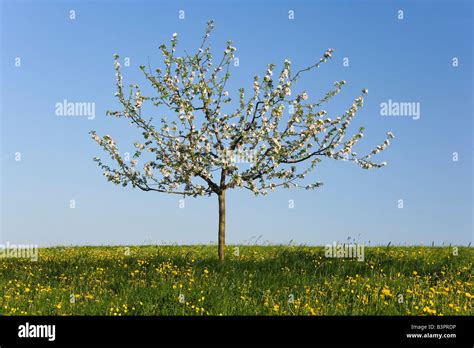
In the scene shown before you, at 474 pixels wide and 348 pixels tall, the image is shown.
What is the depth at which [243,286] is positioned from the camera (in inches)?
453

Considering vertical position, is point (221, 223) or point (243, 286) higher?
point (221, 223)

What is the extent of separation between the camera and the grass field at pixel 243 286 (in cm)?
1017

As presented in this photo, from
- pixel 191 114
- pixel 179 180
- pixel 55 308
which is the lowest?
pixel 55 308

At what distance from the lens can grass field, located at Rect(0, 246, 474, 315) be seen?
Answer: 400 inches

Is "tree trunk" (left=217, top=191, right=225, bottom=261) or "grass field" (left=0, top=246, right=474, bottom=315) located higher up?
"tree trunk" (left=217, top=191, right=225, bottom=261)

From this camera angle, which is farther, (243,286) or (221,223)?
(221,223)

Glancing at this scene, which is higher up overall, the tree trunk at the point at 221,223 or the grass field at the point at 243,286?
Result: the tree trunk at the point at 221,223

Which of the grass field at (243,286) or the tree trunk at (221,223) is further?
the tree trunk at (221,223)

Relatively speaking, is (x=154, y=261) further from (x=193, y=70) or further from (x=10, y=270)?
(x=193, y=70)

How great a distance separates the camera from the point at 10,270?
15555mm
